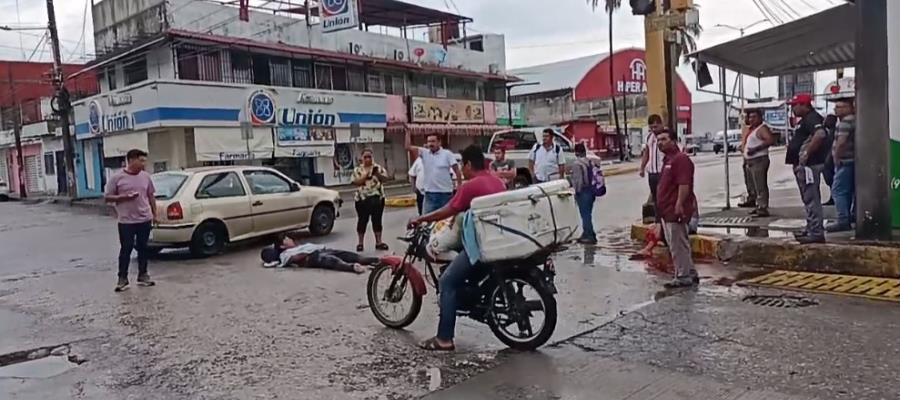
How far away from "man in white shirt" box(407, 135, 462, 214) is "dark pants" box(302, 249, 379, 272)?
125 centimetres

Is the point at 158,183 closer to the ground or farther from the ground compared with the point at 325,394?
farther from the ground

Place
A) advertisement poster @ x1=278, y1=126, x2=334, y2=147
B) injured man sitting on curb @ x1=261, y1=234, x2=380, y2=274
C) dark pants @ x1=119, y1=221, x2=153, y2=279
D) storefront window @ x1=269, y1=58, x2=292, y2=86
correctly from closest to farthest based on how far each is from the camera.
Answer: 1. dark pants @ x1=119, y1=221, x2=153, y2=279
2. injured man sitting on curb @ x1=261, y1=234, x2=380, y2=274
3. advertisement poster @ x1=278, y1=126, x2=334, y2=147
4. storefront window @ x1=269, y1=58, x2=292, y2=86

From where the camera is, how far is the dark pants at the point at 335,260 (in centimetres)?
980

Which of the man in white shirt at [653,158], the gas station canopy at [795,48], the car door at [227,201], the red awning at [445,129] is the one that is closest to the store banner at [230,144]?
the red awning at [445,129]

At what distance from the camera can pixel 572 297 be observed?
7609 millimetres

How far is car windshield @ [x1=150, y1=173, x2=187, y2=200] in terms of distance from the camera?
1194 centimetres

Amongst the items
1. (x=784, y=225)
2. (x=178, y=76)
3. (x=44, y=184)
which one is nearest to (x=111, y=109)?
(x=178, y=76)

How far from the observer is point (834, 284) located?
7527 mm

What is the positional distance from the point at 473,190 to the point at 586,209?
A: 222 inches

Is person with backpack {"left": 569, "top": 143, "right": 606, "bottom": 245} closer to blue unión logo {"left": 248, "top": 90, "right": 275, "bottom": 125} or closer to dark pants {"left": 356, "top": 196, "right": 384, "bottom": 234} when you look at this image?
dark pants {"left": 356, "top": 196, "right": 384, "bottom": 234}

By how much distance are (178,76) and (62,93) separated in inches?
230

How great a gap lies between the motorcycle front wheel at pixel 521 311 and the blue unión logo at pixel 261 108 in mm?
22723

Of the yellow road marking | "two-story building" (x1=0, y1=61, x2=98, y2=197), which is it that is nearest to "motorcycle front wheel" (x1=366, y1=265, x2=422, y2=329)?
the yellow road marking

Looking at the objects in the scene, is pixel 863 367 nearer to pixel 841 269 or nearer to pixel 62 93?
pixel 841 269
